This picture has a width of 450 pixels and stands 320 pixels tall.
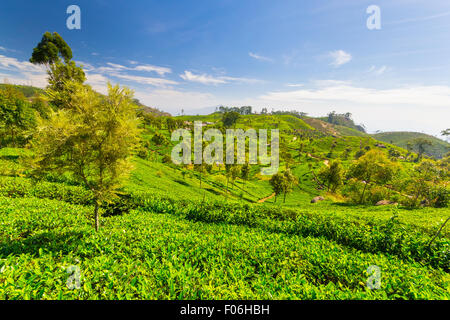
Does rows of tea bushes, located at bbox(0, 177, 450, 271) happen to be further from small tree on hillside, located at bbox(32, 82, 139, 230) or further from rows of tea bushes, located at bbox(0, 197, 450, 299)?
small tree on hillside, located at bbox(32, 82, 139, 230)

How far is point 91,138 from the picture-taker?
30.0ft

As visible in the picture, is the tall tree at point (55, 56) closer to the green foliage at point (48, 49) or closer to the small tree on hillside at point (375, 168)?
the green foliage at point (48, 49)

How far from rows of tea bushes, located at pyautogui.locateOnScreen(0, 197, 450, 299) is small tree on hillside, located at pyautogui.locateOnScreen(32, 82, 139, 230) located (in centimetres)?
323

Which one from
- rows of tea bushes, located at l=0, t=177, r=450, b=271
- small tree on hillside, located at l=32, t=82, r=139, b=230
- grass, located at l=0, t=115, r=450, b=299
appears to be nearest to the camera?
grass, located at l=0, t=115, r=450, b=299

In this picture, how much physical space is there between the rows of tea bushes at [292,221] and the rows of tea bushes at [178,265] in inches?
42.5

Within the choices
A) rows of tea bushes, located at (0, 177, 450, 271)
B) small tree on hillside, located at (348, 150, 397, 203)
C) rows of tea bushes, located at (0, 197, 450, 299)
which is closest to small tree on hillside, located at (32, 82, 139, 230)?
rows of tea bushes, located at (0, 177, 450, 271)

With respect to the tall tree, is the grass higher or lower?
lower

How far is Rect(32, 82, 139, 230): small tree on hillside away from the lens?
844 centimetres

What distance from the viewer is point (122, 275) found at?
627 cm

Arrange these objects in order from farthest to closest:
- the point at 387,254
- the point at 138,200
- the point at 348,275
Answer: the point at 138,200
the point at 387,254
the point at 348,275

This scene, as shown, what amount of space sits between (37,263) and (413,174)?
2053 inches

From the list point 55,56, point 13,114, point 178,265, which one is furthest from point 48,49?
point 178,265

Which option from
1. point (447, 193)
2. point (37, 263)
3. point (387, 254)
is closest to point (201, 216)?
point (37, 263)

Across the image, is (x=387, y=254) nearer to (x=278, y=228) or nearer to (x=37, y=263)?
(x=278, y=228)
